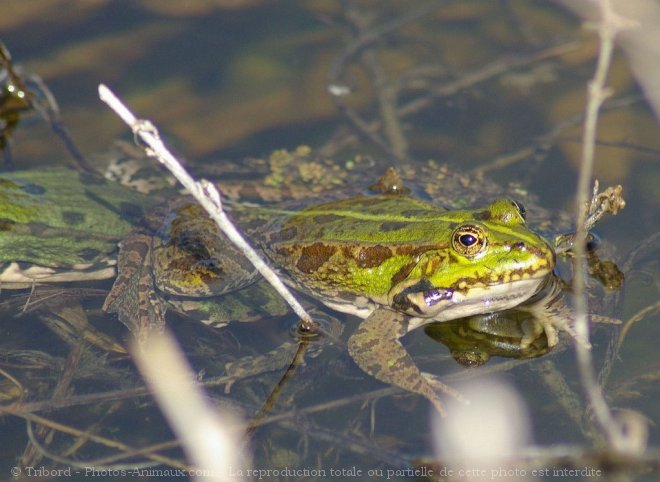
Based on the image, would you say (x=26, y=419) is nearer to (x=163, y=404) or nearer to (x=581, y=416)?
(x=163, y=404)

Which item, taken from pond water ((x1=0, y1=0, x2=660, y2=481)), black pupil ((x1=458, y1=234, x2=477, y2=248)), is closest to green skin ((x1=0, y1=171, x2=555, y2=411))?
black pupil ((x1=458, y1=234, x2=477, y2=248))

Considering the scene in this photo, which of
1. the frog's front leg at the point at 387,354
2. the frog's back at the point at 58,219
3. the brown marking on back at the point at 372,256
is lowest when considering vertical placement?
the frog's front leg at the point at 387,354

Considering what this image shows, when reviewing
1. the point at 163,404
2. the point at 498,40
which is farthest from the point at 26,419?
the point at 498,40

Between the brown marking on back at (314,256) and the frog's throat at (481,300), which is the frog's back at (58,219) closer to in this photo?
the brown marking on back at (314,256)

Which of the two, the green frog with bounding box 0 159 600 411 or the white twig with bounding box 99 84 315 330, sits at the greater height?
Result: the green frog with bounding box 0 159 600 411

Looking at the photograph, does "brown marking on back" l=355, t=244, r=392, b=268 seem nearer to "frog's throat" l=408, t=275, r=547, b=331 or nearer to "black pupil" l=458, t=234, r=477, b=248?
"frog's throat" l=408, t=275, r=547, b=331

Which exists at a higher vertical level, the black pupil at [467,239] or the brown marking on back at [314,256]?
the brown marking on back at [314,256]

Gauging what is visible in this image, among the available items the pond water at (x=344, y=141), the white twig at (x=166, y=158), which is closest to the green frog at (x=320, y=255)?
the pond water at (x=344, y=141)
